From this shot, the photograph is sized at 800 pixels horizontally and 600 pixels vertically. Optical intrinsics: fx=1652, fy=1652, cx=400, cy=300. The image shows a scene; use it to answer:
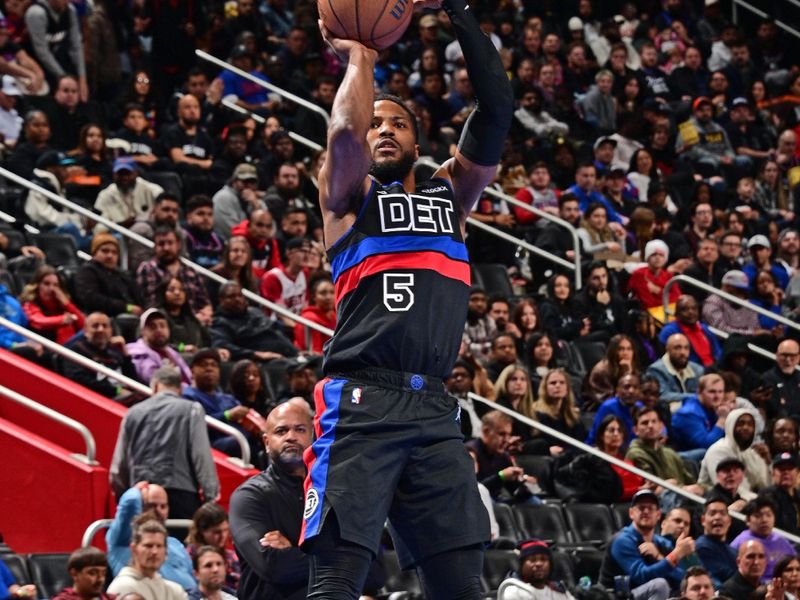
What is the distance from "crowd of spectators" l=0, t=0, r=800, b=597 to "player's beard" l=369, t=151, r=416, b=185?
3.58m

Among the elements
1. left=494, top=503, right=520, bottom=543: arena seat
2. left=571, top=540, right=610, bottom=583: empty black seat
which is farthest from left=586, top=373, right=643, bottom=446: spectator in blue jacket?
left=571, top=540, right=610, bottom=583: empty black seat

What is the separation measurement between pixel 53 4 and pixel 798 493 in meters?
7.52

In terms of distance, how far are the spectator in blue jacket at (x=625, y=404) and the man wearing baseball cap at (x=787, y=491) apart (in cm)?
101

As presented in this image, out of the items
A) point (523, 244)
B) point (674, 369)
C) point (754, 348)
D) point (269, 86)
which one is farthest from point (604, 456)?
point (269, 86)

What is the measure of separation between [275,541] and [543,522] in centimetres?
487

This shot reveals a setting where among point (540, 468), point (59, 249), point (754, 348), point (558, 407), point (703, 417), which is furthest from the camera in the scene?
point (754, 348)

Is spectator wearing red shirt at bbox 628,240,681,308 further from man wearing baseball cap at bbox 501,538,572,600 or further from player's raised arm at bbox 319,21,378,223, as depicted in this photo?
player's raised arm at bbox 319,21,378,223

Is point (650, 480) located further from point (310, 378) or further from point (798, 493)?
point (310, 378)

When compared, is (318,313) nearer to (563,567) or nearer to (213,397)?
(213,397)

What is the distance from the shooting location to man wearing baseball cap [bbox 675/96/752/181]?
56.9ft

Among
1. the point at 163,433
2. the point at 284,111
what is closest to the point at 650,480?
the point at 163,433

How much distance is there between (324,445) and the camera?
425cm

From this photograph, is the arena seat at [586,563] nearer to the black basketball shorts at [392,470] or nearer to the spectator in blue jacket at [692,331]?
the spectator in blue jacket at [692,331]

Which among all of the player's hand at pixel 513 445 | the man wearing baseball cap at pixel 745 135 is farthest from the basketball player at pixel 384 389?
the man wearing baseball cap at pixel 745 135
